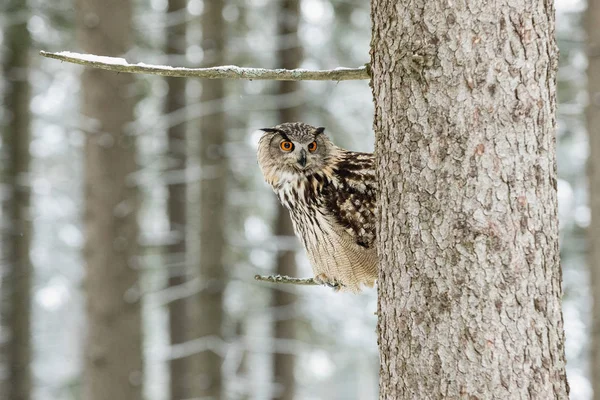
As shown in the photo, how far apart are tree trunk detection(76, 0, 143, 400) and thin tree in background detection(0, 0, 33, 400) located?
5456 mm

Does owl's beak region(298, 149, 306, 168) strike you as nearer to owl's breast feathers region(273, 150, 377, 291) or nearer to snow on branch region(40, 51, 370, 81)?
owl's breast feathers region(273, 150, 377, 291)

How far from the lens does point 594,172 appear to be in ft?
20.4

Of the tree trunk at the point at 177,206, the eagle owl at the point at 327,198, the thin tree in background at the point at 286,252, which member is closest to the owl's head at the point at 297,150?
the eagle owl at the point at 327,198

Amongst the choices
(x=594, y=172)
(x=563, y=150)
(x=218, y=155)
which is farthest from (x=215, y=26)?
(x=563, y=150)

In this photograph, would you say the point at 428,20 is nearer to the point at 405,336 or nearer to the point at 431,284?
the point at 431,284

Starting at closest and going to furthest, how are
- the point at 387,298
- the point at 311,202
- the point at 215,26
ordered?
1. the point at 387,298
2. the point at 311,202
3. the point at 215,26

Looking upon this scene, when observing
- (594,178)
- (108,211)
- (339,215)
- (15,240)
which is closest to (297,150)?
(339,215)

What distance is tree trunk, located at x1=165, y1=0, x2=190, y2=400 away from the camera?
35.9ft

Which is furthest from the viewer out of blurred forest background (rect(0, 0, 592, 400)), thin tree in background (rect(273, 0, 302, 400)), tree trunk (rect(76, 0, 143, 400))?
thin tree in background (rect(273, 0, 302, 400))

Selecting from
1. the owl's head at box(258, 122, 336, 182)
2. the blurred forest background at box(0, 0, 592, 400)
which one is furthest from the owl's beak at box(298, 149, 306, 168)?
the blurred forest background at box(0, 0, 592, 400)

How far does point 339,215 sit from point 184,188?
8.83m

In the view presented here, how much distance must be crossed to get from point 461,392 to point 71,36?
11.3 metres

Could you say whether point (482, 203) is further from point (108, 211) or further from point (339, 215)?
point (108, 211)

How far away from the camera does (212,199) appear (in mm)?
8406
